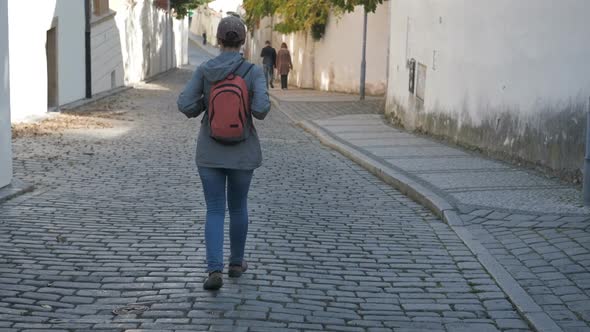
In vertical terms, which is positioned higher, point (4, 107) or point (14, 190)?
point (4, 107)

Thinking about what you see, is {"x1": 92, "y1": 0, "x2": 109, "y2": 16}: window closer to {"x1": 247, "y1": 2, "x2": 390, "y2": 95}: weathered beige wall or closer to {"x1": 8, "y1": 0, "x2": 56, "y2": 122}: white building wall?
{"x1": 247, "y1": 2, "x2": 390, "y2": 95}: weathered beige wall

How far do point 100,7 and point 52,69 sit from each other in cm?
723

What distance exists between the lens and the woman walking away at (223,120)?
6.32 meters

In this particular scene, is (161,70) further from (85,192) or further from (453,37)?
(85,192)

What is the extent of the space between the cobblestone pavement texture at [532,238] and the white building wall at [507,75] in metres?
0.47

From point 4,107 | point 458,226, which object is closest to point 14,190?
point 4,107

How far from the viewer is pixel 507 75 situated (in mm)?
13500

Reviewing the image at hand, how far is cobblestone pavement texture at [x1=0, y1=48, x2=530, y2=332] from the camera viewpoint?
5816mm

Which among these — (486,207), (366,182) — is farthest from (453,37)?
(486,207)

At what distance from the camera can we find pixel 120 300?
6094 millimetres

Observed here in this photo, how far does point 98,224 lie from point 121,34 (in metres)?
24.8

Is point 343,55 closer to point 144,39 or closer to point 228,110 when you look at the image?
point 144,39

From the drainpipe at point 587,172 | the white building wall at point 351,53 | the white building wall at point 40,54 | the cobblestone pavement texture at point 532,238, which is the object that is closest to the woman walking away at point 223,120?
the cobblestone pavement texture at point 532,238

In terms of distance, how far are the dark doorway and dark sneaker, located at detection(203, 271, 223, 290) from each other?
16913mm
